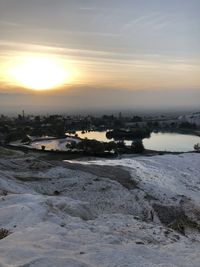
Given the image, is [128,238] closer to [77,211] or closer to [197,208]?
[77,211]

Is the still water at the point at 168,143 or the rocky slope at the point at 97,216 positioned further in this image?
the still water at the point at 168,143

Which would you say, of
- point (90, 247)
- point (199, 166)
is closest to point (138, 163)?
point (199, 166)

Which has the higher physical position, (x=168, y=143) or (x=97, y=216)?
(x=97, y=216)

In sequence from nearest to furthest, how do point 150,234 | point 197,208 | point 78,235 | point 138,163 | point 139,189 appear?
point 78,235 → point 150,234 → point 197,208 → point 139,189 → point 138,163

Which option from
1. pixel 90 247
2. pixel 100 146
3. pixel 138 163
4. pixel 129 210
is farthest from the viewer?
pixel 100 146

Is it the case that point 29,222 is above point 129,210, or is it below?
above

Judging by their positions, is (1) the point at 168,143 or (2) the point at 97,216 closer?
(2) the point at 97,216

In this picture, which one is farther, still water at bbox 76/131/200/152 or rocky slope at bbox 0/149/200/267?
still water at bbox 76/131/200/152

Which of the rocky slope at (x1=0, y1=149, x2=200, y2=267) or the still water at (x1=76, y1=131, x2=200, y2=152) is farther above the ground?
the rocky slope at (x1=0, y1=149, x2=200, y2=267)

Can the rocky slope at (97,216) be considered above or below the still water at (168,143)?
above

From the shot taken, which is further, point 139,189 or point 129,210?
point 139,189
